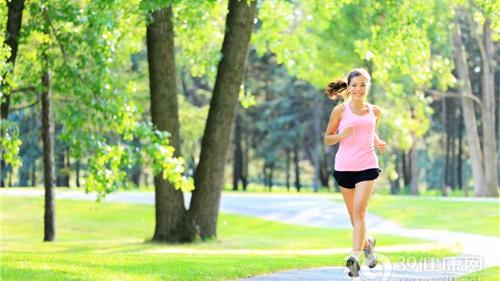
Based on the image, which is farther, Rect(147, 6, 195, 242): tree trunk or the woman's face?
Rect(147, 6, 195, 242): tree trunk

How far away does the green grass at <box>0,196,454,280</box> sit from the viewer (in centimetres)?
1104

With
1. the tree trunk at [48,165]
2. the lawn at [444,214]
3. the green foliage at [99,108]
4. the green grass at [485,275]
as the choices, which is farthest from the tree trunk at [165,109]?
the lawn at [444,214]

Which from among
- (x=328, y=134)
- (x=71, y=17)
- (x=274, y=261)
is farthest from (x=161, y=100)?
(x=328, y=134)

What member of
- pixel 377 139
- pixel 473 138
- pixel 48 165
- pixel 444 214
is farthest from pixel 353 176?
pixel 473 138

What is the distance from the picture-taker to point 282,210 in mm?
38594

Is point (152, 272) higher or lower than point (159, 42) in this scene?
lower

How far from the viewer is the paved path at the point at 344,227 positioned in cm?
1131

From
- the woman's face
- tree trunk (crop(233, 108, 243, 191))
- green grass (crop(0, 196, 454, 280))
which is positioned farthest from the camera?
tree trunk (crop(233, 108, 243, 191))

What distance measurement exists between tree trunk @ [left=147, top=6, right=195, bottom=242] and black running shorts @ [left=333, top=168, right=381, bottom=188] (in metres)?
10.3

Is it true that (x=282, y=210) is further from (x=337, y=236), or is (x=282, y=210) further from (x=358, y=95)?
(x=358, y=95)

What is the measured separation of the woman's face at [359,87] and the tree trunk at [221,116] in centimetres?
1112

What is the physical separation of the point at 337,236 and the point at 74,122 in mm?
15352

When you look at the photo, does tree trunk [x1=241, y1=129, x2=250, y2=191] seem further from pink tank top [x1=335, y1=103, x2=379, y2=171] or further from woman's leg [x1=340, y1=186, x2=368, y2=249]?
pink tank top [x1=335, y1=103, x2=379, y2=171]

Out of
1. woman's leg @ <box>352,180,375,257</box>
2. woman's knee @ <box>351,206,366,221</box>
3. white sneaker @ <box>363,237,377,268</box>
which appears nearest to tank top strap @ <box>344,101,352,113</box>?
woman's leg @ <box>352,180,375,257</box>
